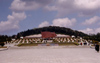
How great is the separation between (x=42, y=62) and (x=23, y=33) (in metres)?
83.7

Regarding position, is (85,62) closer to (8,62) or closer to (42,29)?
(8,62)

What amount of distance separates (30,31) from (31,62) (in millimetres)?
86175

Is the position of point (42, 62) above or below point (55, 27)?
below

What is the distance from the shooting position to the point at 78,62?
29.7ft

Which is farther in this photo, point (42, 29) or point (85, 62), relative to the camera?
point (42, 29)

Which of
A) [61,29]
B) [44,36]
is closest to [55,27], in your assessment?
[61,29]

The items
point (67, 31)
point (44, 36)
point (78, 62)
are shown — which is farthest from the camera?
point (67, 31)

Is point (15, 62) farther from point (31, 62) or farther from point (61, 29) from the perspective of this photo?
point (61, 29)

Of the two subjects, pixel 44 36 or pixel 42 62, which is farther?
pixel 44 36

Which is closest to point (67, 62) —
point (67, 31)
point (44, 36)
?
point (44, 36)

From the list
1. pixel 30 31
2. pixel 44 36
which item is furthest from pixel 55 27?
pixel 44 36

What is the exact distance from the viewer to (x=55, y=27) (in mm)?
94250

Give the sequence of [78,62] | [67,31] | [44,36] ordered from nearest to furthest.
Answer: [78,62], [44,36], [67,31]

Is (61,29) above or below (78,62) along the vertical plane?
above
